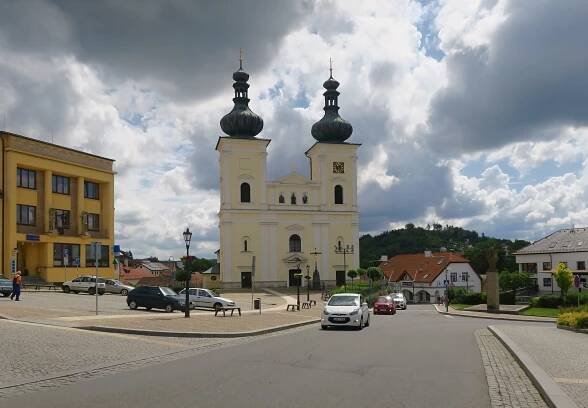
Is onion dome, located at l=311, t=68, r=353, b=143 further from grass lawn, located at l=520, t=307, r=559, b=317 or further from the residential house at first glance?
grass lawn, located at l=520, t=307, r=559, b=317

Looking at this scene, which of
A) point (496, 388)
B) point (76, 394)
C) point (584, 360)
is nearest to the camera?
point (76, 394)

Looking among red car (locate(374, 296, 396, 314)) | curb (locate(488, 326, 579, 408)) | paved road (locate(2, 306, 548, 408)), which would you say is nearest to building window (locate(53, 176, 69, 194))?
red car (locate(374, 296, 396, 314))

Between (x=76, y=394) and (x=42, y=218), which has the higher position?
(x=42, y=218)

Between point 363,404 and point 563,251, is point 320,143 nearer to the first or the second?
point 563,251

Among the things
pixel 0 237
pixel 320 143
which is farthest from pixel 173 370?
pixel 320 143

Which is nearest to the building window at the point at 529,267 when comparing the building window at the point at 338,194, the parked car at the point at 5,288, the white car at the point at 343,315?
the building window at the point at 338,194

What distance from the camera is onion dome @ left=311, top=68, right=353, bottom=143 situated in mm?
81562

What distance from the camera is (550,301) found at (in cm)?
4547

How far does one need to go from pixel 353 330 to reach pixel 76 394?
15704mm

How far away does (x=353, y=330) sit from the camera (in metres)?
24.4

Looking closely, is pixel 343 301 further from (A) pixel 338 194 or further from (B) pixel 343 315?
(A) pixel 338 194

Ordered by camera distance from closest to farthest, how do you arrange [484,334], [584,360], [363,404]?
[363,404], [584,360], [484,334]

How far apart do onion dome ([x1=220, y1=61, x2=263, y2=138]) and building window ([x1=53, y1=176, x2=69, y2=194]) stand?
2577 centimetres

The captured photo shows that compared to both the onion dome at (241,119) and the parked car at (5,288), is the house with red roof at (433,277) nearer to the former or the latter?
the onion dome at (241,119)
